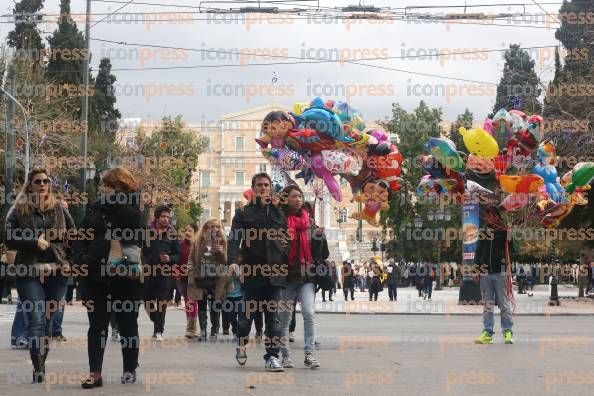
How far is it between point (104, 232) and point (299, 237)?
282 cm

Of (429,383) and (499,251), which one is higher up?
(499,251)

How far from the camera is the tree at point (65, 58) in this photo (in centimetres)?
5994

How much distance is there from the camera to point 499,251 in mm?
15680

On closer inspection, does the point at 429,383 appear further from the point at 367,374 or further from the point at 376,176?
the point at 376,176

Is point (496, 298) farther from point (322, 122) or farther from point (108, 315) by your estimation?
point (322, 122)

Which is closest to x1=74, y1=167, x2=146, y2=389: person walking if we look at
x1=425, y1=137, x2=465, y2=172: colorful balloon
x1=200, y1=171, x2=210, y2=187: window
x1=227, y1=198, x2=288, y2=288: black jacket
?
x1=227, y1=198, x2=288, y2=288: black jacket

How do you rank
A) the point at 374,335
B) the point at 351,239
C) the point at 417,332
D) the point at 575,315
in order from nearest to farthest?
the point at 374,335, the point at 417,332, the point at 575,315, the point at 351,239

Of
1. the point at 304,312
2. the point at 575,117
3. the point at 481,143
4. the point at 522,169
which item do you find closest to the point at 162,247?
the point at 304,312

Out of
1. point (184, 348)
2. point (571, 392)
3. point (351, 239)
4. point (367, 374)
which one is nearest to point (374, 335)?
point (184, 348)

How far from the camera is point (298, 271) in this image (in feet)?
39.9

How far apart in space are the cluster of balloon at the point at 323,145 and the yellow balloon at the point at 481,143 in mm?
2470

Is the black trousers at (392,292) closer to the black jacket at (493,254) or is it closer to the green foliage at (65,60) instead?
the green foliage at (65,60)

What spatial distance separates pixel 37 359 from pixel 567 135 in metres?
28.7

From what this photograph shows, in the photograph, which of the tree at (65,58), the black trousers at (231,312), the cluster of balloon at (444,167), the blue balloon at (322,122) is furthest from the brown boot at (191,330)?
the tree at (65,58)
